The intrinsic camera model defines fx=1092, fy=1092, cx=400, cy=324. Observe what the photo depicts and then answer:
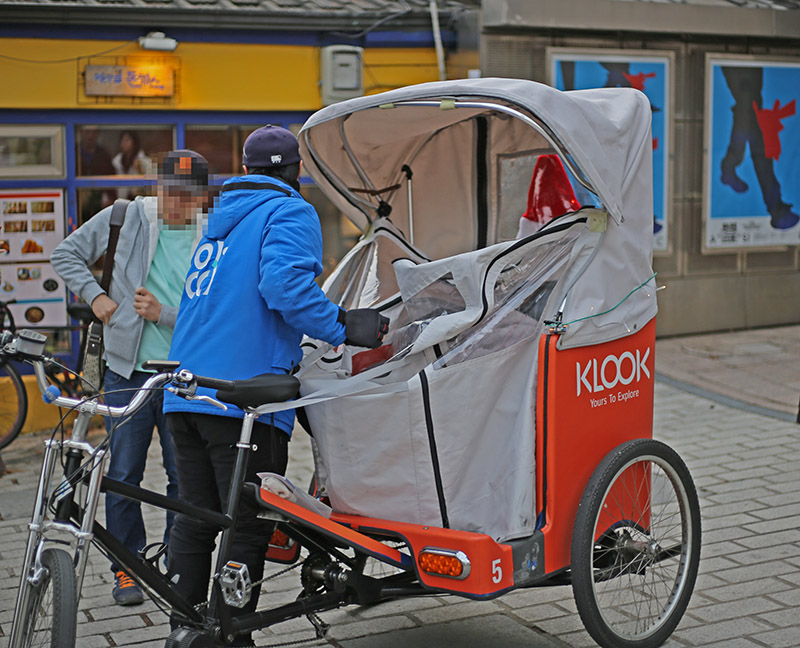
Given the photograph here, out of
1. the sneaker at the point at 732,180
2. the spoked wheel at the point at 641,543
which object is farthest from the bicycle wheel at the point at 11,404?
the sneaker at the point at 732,180

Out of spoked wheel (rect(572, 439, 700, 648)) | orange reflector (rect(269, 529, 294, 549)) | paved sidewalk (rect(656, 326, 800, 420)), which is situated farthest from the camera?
paved sidewalk (rect(656, 326, 800, 420))

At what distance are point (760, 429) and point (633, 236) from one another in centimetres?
→ 399

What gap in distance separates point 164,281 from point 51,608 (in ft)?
6.45

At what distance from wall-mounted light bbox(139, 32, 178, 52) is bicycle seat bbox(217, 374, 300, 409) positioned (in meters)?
6.12

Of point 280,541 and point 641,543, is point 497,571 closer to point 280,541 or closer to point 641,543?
point 641,543

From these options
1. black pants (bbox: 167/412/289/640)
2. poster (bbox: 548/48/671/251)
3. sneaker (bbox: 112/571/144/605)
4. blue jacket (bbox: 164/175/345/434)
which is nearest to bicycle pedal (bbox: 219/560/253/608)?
black pants (bbox: 167/412/289/640)

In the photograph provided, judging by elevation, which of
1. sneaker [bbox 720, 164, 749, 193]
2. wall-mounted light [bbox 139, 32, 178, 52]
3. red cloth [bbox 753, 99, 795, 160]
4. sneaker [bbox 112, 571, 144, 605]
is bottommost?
sneaker [bbox 112, 571, 144, 605]

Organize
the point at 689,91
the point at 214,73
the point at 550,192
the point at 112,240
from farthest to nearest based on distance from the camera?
1. the point at 689,91
2. the point at 214,73
3. the point at 112,240
4. the point at 550,192

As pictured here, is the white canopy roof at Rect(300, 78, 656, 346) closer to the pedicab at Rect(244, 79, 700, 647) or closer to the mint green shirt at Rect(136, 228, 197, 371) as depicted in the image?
the pedicab at Rect(244, 79, 700, 647)

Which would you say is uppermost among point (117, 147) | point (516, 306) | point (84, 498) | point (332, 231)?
point (117, 147)

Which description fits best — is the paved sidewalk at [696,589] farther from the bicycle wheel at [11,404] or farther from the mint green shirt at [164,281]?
the mint green shirt at [164,281]

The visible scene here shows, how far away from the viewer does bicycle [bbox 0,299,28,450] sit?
7434 millimetres

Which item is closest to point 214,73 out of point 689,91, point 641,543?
point 689,91

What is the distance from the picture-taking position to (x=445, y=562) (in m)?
3.55
